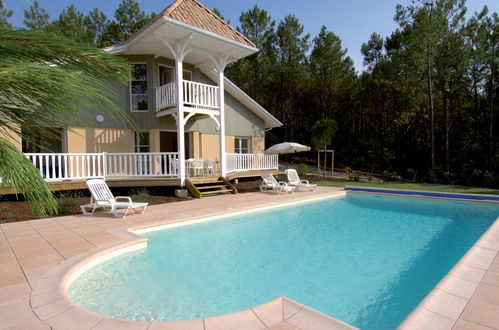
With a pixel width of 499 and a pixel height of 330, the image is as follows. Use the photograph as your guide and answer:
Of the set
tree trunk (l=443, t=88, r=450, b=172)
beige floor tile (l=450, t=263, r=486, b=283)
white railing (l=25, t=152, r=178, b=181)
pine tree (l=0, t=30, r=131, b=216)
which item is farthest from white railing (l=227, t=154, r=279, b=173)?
tree trunk (l=443, t=88, r=450, b=172)

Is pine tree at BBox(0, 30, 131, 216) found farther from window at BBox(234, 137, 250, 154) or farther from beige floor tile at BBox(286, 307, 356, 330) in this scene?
window at BBox(234, 137, 250, 154)

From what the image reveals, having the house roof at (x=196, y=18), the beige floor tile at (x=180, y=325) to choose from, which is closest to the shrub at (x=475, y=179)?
the house roof at (x=196, y=18)

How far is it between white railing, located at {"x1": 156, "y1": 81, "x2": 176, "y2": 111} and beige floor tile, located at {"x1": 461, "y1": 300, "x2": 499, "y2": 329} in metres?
→ 12.3

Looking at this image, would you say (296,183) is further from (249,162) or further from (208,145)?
(208,145)

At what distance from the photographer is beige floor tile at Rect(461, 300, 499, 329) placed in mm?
3107

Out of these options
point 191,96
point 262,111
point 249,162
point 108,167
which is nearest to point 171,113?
point 191,96

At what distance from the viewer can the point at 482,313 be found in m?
3.28

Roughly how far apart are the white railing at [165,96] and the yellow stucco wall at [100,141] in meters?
2.10

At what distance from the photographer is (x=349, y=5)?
475 inches

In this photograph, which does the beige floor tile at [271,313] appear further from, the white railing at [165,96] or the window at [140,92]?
the window at [140,92]

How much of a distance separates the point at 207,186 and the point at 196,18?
23.4 ft

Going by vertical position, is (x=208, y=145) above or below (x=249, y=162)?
above

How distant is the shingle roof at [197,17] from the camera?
11.3m

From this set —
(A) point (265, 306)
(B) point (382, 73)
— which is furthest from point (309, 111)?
(A) point (265, 306)
